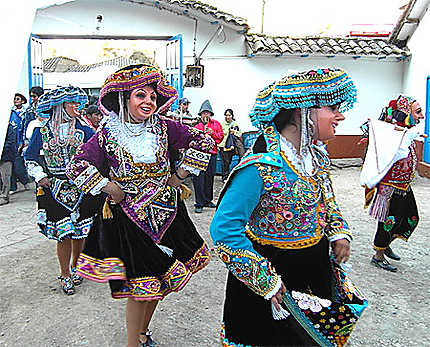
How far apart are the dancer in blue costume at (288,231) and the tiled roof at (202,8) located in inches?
383

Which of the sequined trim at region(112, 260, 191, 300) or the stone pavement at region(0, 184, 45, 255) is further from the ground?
the sequined trim at region(112, 260, 191, 300)

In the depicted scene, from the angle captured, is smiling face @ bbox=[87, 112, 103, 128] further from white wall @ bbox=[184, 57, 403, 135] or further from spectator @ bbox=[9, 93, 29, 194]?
white wall @ bbox=[184, 57, 403, 135]

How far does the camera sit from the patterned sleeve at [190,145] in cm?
339

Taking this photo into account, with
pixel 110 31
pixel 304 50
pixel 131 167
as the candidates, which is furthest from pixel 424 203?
pixel 110 31

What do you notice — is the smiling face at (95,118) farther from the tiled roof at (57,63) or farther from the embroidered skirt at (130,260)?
the tiled roof at (57,63)

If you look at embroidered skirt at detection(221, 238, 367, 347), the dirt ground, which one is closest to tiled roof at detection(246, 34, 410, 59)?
the dirt ground

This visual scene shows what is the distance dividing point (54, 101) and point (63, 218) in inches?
41.1

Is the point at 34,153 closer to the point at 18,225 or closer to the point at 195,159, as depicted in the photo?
the point at 195,159

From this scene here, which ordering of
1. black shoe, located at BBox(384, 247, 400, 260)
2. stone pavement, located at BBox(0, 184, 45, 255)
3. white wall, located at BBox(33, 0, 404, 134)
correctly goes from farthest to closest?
white wall, located at BBox(33, 0, 404, 134) → stone pavement, located at BBox(0, 184, 45, 255) → black shoe, located at BBox(384, 247, 400, 260)

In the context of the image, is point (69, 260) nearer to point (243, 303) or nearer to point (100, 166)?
point (100, 166)

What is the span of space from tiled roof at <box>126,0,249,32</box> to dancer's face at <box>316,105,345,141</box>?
9841 millimetres

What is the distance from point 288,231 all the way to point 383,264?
3.41 m

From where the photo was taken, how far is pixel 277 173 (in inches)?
83.5

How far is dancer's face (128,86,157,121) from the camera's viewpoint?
10.3 ft
